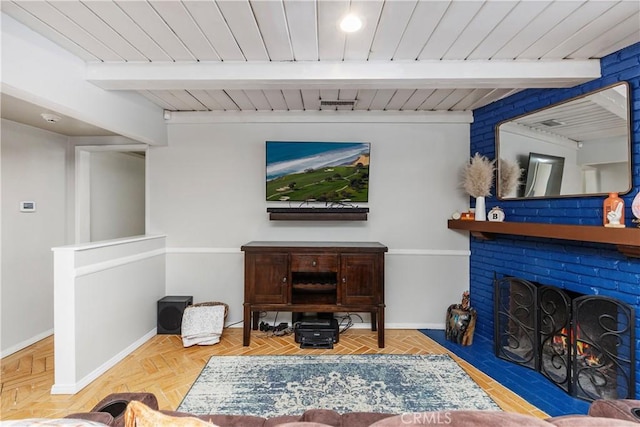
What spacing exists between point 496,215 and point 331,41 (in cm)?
232

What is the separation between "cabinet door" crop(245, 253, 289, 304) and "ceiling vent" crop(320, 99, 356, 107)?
1667 mm

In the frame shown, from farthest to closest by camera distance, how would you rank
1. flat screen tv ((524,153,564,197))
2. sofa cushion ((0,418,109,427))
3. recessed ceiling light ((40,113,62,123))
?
1. recessed ceiling light ((40,113,62,123))
2. flat screen tv ((524,153,564,197))
3. sofa cushion ((0,418,109,427))

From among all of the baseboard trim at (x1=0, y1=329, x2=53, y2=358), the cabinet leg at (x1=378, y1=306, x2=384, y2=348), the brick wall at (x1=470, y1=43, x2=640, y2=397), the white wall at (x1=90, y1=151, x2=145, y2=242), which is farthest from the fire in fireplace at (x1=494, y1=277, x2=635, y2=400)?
the white wall at (x1=90, y1=151, x2=145, y2=242)

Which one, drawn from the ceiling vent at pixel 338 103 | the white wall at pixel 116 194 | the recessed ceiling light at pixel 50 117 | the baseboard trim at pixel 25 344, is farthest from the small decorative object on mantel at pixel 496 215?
the baseboard trim at pixel 25 344

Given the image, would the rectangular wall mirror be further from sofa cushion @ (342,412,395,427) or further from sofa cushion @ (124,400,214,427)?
sofa cushion @ (124,400,214,427)

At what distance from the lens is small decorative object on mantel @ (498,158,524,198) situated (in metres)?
2.86

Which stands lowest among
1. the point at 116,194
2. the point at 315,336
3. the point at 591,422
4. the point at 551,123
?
the point at 315,336

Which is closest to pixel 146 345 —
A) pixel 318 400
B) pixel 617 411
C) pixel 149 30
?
pixel 318 400

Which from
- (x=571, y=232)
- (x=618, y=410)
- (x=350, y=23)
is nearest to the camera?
(x=618, y=410)

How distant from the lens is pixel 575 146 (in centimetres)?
237

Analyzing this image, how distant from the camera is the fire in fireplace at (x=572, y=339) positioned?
81.0 inches

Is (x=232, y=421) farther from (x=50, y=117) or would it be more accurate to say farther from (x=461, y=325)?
(x=50, y=117)

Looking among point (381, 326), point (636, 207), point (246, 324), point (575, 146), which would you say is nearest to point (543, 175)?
point (575, 146)

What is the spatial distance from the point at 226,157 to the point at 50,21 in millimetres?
1902
